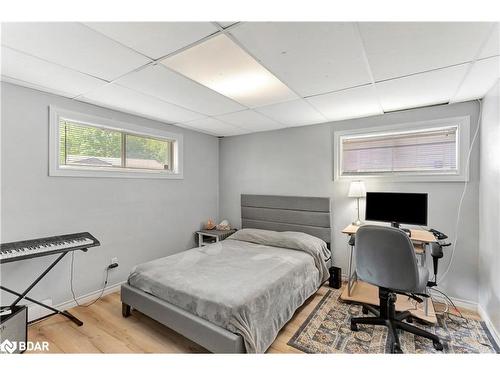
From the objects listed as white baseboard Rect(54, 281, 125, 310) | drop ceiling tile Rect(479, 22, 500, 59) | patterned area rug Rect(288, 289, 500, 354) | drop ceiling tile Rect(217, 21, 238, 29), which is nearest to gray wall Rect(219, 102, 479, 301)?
patterned area rug Rect(288, 289, 500, 354)

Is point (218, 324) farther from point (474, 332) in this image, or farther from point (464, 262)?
point (464, 262)

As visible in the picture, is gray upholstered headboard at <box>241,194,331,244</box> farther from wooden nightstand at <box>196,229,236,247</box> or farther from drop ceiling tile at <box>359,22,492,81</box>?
drop ceiling tile at <box>359,22,492,81</box>

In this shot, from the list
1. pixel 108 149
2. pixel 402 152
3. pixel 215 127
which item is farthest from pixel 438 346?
pixel 108 149

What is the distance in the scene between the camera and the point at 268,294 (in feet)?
6.56

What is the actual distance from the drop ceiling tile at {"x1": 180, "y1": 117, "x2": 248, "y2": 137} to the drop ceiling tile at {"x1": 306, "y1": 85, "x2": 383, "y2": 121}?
1.43m

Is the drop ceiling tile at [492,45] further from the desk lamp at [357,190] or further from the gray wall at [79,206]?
the gray wall at [79,206]

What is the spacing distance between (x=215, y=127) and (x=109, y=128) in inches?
58.4

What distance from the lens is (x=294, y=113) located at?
3.02m

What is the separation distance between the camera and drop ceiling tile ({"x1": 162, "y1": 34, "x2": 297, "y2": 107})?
63.5 inches

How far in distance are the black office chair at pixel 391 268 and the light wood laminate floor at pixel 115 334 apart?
76 cm

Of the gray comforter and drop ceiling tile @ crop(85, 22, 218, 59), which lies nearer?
drop ceiling tile @ crop(85, 22, 218, 59)

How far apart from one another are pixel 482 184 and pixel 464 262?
88 cm

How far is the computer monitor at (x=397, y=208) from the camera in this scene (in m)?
Answer: 2.54

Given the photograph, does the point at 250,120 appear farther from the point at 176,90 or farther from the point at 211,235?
the point at 211,235
